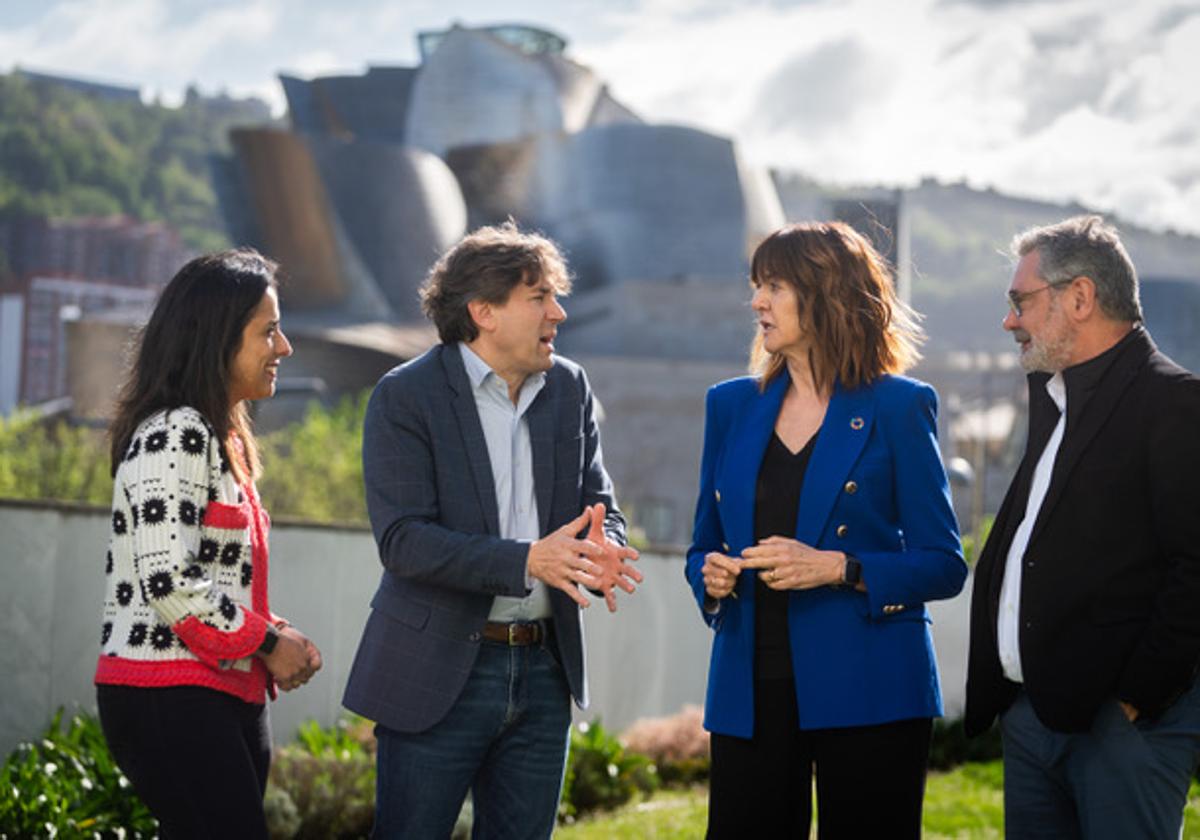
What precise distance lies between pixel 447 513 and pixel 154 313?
2.58ft

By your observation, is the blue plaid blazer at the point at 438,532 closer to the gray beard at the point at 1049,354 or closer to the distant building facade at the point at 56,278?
the gray beard at the point at 1049,354

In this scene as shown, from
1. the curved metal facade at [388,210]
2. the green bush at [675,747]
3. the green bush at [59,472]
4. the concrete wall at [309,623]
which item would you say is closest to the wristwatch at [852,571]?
the concrete wall at [309,623]

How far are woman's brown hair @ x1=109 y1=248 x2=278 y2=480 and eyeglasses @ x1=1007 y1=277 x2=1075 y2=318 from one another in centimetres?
173

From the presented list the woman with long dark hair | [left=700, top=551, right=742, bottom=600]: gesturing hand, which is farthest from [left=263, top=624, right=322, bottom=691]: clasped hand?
[left=700, top=551, right=742, bottom=600]: gesturing hand

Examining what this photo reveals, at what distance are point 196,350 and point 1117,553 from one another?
203cm

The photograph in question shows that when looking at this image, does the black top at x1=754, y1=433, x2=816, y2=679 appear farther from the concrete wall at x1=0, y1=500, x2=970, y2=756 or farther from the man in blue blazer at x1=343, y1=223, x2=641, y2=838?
the concrete wall at x1=0, y1=500, x2=970, y2=756

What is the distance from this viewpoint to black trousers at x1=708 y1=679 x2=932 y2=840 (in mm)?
3289

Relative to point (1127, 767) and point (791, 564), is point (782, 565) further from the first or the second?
point (1127, 767)

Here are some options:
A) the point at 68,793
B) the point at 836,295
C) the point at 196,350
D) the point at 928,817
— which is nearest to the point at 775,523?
the point at 836,295

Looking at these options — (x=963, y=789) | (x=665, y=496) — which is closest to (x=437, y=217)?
(x=665, y=496)

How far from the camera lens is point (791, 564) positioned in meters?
3.25

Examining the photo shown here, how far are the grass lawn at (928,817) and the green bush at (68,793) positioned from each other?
7.20ft

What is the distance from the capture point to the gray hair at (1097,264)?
11.5ft

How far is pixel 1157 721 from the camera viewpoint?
3.29 m
